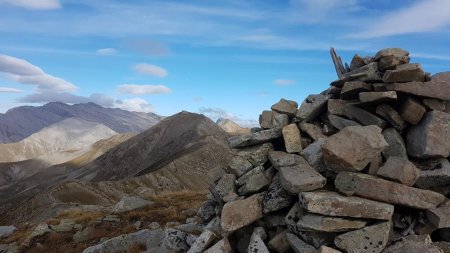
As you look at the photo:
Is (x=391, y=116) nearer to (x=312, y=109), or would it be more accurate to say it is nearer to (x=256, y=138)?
(x=312, y=109)

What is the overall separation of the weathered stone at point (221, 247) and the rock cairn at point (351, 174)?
46 millimetres

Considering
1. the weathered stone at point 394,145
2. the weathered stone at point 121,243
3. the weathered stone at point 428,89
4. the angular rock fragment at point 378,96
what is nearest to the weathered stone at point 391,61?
the weathered stone at point 428,89

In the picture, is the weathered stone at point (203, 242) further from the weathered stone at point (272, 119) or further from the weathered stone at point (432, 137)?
the weathered stone at point (432, 137)

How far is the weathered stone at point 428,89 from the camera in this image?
17109 mm

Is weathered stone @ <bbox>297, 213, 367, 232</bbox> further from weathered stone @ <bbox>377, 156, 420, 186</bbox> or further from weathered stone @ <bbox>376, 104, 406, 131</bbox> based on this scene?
weathered stone @ <bbox>376, 104, 406, 131</bbox>

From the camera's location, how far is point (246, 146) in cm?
2120

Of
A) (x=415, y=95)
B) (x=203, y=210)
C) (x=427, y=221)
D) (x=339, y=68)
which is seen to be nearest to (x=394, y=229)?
(x=427, y=221)

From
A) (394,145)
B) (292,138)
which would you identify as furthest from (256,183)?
(394,145)

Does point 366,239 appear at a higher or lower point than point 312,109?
lower

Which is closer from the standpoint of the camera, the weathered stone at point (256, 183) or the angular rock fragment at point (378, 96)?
the angular rock fragment at point (378, 96)

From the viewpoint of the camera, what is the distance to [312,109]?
19.8 metres

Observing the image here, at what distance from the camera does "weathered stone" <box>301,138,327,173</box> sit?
17172 mm

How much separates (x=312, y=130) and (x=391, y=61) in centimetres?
479

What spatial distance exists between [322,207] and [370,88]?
21.9 ft
